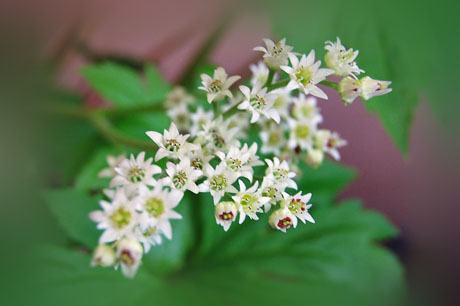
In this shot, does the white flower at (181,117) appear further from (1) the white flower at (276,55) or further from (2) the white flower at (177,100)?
(1) the white flower at (276,55)

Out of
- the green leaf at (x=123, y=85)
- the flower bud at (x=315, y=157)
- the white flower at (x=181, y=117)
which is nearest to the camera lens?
the flower bud at (x=315, y=157)

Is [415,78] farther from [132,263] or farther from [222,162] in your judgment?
[132,263]

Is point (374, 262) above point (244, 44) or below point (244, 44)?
below

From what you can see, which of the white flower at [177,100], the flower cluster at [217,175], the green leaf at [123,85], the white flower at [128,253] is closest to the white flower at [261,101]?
the flower cluster at [217,175]

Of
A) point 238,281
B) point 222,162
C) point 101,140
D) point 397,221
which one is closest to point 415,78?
point 222,162

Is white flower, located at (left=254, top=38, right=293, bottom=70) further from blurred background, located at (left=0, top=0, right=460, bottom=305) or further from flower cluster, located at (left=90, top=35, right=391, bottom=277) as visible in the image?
blurred background, located at (left=0, top=0, right=460, bottom=305)

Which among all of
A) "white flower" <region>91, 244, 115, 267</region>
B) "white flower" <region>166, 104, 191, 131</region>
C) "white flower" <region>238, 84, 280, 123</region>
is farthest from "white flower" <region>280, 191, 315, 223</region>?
"white flower" <region>166, 104, 191, 131</region>

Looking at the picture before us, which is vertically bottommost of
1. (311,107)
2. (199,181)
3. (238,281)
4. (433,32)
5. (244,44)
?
(238,281)
